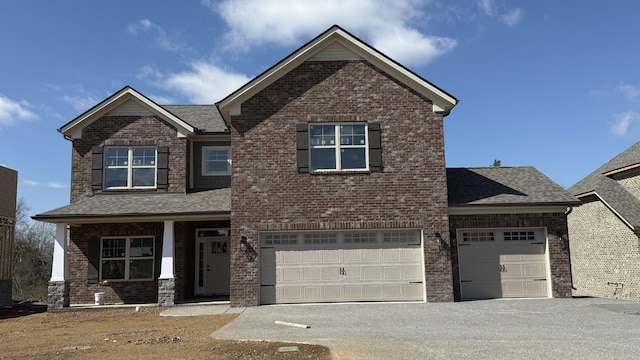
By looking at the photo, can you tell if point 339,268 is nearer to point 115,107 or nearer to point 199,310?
point 199,310

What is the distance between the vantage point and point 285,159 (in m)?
16.3

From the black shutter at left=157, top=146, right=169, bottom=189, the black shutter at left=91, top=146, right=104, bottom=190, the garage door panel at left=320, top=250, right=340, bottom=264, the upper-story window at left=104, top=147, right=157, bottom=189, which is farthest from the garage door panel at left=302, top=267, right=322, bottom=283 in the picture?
the black shutter at left=91, top=146, right=104, bottom=190

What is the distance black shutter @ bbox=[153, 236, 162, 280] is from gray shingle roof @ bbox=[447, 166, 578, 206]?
33.2ft

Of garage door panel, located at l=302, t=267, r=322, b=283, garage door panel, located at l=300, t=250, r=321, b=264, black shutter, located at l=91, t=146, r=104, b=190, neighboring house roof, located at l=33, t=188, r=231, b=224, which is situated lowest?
garage door panel, located at l=302, t=267, r=322, b=283

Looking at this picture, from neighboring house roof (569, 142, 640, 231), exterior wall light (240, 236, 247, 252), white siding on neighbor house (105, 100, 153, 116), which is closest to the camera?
exterior wall light (240, 236, 247, 252)

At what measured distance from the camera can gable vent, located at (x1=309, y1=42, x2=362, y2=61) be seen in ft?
55.0

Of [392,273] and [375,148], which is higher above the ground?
[375,148]

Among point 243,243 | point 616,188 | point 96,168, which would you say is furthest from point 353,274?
point 616,188

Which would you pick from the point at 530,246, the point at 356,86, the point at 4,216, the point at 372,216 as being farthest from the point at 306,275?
the point at 4,216

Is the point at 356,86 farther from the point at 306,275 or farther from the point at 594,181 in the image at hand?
the point at 594,181

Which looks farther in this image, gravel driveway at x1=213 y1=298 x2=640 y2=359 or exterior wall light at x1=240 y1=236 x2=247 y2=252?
exterior wall light at x1=240 y1=236 x2=247 y2=252

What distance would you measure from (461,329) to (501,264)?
6.40 metres

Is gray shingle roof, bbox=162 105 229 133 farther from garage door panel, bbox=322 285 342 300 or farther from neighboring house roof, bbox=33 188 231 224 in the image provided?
garage door panel, bbox=322 285 342 300

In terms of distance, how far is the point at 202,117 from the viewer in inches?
830
